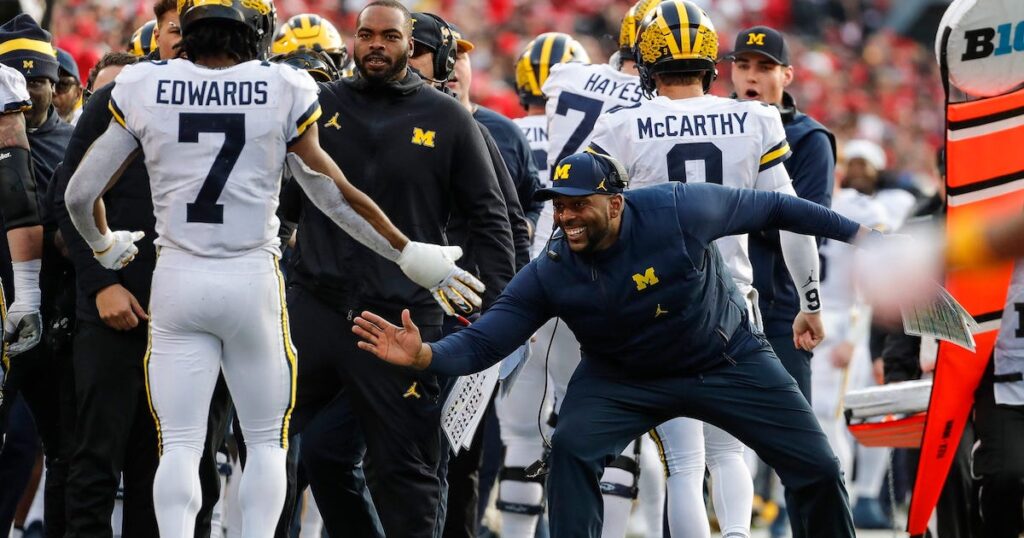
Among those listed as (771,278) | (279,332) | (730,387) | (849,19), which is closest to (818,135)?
(771,278)

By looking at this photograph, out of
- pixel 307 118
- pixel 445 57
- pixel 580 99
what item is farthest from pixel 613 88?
pixel 307 118

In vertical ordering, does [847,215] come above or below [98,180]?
below

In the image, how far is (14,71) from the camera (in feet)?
19.5

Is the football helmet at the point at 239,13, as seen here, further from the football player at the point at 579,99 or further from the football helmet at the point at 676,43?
the football player at the point at 579,99

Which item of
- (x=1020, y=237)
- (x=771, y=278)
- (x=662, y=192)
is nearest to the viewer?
(x=1020, y=237)

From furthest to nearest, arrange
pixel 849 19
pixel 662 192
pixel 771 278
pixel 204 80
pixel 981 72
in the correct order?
pixel 849 19 → pixel 771 278 → pixel 981 72 → pixel 662 192 → pixel 204 80

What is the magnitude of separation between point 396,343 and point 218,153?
2.80 feet

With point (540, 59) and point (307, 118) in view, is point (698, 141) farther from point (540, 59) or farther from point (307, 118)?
point (540, 59)

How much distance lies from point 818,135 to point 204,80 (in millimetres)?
2965

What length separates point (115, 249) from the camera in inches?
204

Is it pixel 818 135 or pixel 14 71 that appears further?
pixel 818 135

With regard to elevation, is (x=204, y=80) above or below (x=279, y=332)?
above

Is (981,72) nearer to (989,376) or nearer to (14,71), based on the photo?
(989,376)

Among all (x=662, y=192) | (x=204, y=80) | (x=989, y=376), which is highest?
(x=204, y=80)
